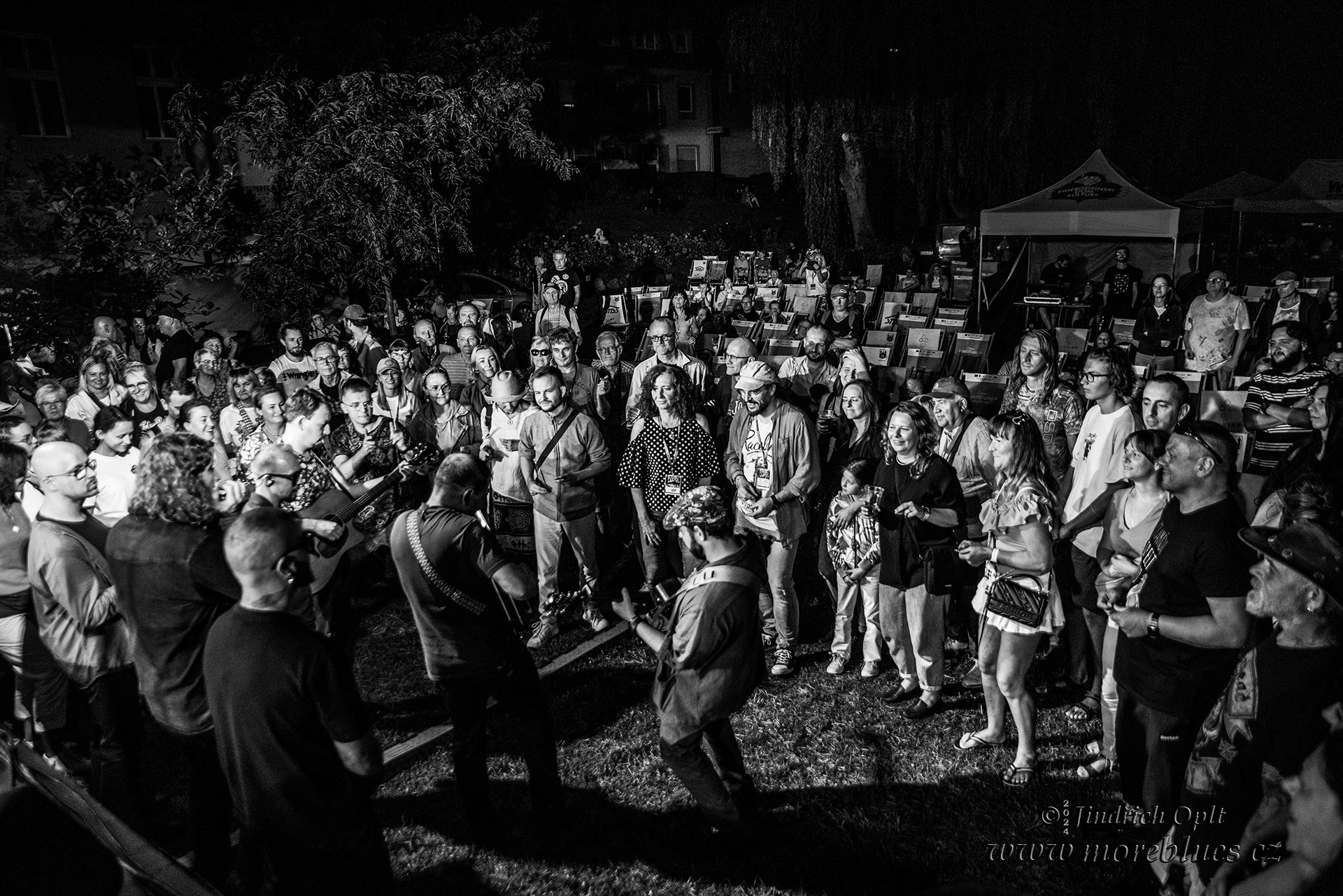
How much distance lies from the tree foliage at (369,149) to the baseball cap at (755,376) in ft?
35.6

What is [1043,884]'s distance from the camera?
371 cm

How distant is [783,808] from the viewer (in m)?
4.33

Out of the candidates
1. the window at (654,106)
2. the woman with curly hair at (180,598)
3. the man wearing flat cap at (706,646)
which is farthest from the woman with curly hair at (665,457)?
the window at (654,106)

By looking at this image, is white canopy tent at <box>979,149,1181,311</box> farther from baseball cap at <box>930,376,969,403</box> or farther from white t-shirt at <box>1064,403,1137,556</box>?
white t-shirt at <box>1064,403,1137,556</box>

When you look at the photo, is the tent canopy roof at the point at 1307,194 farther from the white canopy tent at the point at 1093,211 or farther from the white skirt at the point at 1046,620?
the white skirt at the point at 1046,620

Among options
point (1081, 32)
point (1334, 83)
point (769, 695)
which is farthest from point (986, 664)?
point (1334, 83)

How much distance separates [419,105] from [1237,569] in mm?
14748

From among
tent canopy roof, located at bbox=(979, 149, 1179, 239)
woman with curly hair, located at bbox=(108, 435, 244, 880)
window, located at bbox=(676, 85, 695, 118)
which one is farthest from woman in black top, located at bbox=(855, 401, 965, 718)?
window, located at bbox=(676, 85, 695, 118)

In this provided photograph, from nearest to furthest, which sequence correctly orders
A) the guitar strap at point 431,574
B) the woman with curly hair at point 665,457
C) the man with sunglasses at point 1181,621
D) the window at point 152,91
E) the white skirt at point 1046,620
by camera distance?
the man with sunglasses at point 1181,621
the guitar strap at point 431,574
the white skirt at point 1046,620
the woman with curly hair at point 665,457
the window at point 152,91

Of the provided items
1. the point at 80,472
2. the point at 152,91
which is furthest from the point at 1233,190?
the point at 152,91

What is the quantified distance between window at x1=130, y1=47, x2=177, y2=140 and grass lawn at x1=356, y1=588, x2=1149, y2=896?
18192 mm

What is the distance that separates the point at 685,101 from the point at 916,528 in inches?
1428

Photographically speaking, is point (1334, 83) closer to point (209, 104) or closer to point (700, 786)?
point (209, 104)

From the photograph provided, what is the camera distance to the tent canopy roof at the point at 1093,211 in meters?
14.2
